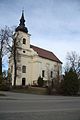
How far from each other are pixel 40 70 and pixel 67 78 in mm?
32268

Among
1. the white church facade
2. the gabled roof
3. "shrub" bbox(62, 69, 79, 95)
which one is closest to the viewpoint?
"shrub" bbox(62, 69, 79, 95)

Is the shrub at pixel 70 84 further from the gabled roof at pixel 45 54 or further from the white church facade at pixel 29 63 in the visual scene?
the gabled roof at pixel 45 54

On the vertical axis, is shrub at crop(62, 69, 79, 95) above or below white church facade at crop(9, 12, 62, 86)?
below

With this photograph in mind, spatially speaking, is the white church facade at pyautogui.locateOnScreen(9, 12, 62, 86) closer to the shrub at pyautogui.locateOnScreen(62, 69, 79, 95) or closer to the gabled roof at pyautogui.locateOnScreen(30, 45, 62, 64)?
the gabled roof at pyautogui.locateOnScreen(30, 45, 62, 64)

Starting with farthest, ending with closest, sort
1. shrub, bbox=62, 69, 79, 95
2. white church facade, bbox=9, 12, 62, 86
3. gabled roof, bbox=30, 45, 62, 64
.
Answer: gabled roof, bbox=30, 45, 62, 64
white church facade, bbox=9, 12, 62, 86
shrub, bbox=62, 69, 79, 95

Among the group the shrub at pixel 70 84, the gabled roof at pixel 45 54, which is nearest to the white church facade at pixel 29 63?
the gabled roof at pixel 45 54

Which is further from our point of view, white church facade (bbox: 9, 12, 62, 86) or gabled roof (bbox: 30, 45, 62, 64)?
gabled roof (bbox: 30, 45, 62, 64)

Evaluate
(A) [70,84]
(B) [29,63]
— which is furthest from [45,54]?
(A) [70,84]

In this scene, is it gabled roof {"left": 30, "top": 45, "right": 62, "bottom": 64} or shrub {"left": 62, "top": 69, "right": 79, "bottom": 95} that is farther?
gabled roof {"left": 30, "top": 45, "right": 62, "bottom": 64}

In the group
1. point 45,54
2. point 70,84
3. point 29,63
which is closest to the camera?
point 70,84

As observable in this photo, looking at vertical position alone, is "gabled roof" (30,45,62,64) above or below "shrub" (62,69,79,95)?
above

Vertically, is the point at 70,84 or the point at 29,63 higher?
the point at 29,63

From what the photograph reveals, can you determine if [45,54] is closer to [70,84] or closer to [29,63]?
[29,63]

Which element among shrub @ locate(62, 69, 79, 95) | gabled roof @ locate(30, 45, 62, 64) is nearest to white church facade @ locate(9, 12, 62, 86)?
gabled roof @ locate(30, 45, 62, 64)
